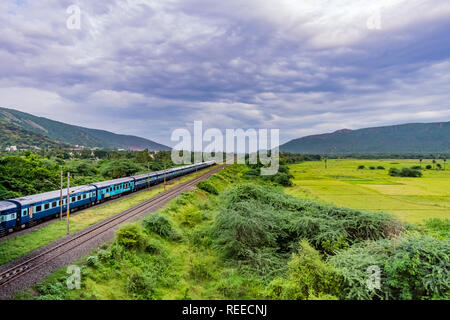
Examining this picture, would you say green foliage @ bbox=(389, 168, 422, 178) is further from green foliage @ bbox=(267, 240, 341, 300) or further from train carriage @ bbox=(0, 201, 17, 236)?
train carriage @ bbox=(0, 201, 17, 236)

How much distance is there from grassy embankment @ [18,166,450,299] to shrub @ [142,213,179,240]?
76 mm

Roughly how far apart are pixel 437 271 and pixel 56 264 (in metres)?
17.8

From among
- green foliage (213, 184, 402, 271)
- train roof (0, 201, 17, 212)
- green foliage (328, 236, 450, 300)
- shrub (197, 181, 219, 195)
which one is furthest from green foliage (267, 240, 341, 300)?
shrub (197, 181, 219, 195)

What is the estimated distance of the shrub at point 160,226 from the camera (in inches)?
793

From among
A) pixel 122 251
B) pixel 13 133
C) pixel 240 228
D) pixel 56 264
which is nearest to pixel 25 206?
pixel 56 264

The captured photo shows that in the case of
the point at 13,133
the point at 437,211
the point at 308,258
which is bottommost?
the point at 437,211

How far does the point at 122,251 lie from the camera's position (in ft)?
51.8

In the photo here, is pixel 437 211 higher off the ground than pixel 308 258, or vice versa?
pixel 308 258

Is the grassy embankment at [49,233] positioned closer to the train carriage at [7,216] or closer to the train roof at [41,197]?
the train carriage at [7,216]

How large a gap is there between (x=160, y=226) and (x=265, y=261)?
343 inches

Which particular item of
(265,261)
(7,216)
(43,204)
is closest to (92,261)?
(265,261)

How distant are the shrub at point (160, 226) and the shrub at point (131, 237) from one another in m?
2.49

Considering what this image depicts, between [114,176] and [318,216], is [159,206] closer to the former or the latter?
[318,216]

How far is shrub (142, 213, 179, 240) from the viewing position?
2014 centimetres
